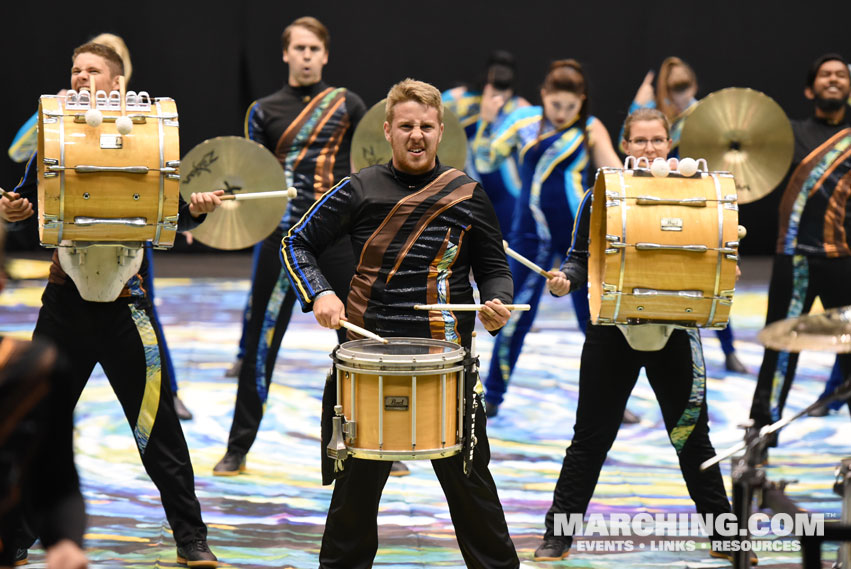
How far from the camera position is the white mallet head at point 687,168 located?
3.82 meters

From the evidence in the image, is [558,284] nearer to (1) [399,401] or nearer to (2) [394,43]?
(1) [399,401]

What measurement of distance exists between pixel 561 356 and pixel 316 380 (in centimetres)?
167

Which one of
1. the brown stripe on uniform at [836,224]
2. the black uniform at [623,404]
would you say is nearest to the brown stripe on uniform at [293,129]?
the black uniform at [623,404]

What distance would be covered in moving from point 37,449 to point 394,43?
884cm

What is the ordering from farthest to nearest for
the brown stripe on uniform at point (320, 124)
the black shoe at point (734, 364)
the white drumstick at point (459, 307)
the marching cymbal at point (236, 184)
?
the black shoe at point (734, 364), the brown stripe on uniform at point (320, 124), the marching cymbal at point (236, 184), the white drumstick at point (459, 307)

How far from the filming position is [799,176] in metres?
5.33

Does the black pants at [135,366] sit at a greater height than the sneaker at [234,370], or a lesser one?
greater

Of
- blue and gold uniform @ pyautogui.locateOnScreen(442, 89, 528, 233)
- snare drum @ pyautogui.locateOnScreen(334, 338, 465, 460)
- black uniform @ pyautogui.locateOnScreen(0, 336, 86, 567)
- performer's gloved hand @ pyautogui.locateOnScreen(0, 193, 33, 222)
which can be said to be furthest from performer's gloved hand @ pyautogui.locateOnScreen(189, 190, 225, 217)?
blue and gold uniform @ pyautogui.locateOnScreen(442, 89, 528, 233)

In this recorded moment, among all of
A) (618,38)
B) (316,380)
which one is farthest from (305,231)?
(618,38)

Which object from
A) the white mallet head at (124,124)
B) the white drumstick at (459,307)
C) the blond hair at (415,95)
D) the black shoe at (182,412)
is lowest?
the black shoe at (182,412)

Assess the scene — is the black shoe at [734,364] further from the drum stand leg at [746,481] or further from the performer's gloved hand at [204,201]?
the drum stand leg at [746,481]

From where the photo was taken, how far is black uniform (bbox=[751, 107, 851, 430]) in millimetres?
5219

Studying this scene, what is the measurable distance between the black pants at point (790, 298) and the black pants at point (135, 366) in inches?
104

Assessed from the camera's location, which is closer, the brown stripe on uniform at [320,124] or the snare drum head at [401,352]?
the snare drum head at [401,352]
